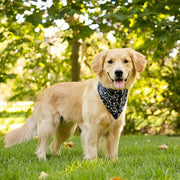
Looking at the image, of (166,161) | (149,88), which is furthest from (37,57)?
(166,161)

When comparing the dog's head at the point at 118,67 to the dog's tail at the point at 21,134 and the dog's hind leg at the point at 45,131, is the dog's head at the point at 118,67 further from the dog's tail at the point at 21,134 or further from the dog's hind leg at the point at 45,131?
the dog's tail at the point at 21,134

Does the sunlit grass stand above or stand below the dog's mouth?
below

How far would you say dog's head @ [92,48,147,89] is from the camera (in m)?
3.61

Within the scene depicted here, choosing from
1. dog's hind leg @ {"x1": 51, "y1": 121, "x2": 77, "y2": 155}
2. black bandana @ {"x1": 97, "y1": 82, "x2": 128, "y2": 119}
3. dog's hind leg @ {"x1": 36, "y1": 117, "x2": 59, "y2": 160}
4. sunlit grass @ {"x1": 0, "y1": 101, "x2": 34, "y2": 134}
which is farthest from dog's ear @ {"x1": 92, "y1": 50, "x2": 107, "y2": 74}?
sunlit grass @ {"x1": 0, "y1": 101, "x2": 34, "y2": 134}

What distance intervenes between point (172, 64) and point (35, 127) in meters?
5.55

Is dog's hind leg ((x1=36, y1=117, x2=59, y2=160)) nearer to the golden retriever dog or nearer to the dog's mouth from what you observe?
the golden retriever dog

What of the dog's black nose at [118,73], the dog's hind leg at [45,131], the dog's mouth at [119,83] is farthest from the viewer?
the dog's hind leg at [45,131]

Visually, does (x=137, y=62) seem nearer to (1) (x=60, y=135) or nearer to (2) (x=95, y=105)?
(2) (x=95, y=105)

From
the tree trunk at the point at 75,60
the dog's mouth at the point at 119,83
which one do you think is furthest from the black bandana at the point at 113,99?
the tree trunk at the point at 75,60

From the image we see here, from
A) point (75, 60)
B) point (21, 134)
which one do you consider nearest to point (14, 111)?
point (75, 60)

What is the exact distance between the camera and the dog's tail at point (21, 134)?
438cm

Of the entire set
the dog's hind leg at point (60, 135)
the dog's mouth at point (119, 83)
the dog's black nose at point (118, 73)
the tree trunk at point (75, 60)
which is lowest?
the dog's hind leg at point (60, 135)

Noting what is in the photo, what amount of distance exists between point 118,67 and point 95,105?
2.02ft

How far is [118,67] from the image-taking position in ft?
11.7
